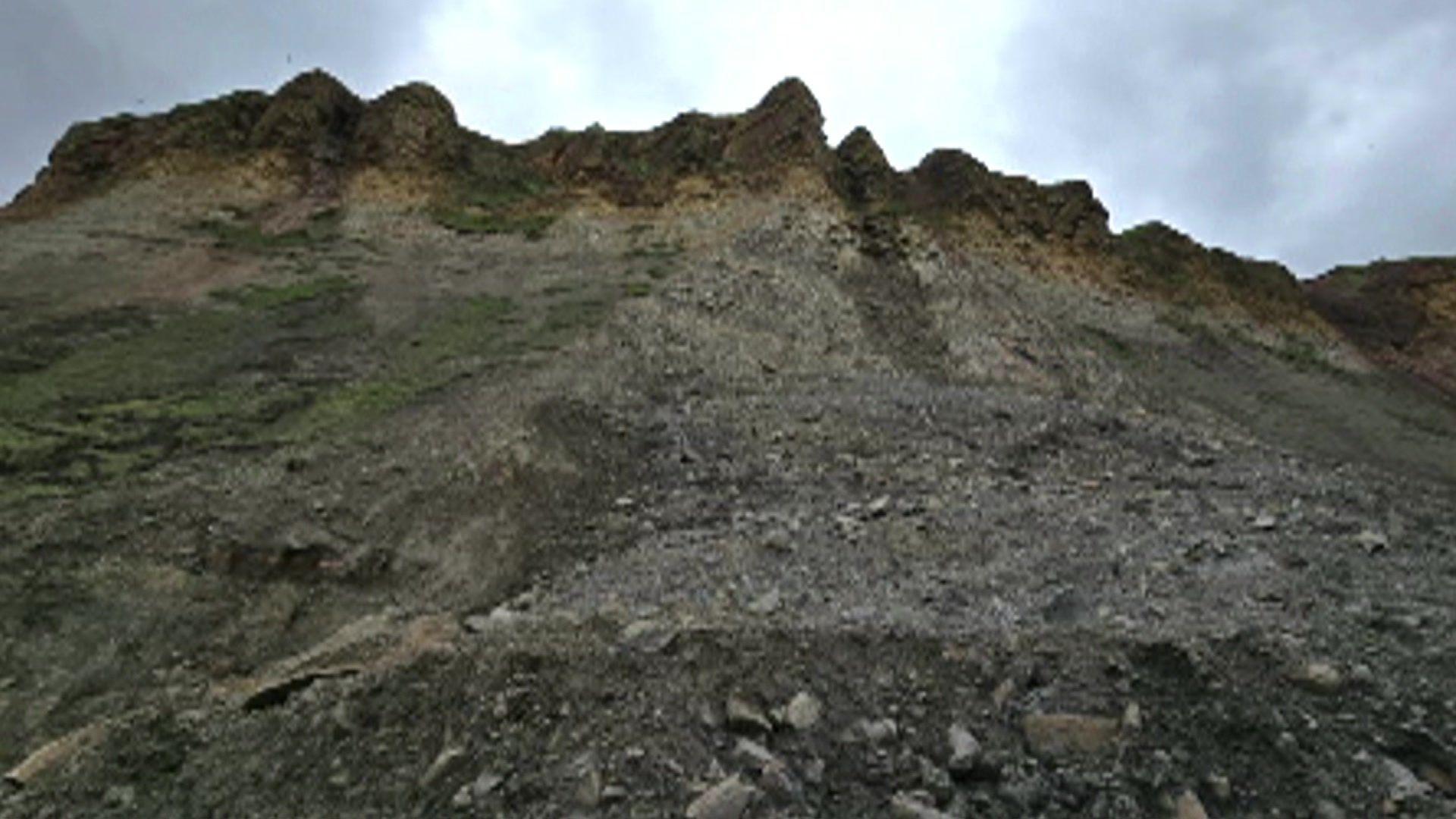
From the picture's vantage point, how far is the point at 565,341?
73.6 ft

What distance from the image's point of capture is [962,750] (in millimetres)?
6812

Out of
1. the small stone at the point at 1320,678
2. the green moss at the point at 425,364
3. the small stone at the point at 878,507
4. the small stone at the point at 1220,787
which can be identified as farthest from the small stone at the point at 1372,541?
the green moss at the point at 425,364

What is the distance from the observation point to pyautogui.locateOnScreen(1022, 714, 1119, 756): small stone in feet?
22.4

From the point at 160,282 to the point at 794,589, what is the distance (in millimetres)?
22567

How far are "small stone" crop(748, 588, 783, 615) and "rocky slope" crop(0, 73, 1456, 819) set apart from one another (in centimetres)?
7

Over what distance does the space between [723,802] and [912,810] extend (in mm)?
Answer: 1066

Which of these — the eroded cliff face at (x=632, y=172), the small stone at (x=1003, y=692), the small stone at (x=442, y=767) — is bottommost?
the small stone at (x=442, y=767)

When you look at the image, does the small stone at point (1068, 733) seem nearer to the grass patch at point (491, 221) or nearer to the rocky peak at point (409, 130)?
the grass patch at point (491, 221)

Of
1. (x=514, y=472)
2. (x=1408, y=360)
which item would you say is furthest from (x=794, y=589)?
(x=1408, y=360)

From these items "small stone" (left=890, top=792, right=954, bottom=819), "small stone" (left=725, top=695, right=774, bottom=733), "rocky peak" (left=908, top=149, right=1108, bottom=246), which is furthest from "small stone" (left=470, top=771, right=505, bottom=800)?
"rocky peak" (left=908, top=149, right=1108, bottom=246)

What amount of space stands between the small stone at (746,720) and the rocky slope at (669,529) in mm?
24

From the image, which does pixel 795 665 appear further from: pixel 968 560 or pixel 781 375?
pixel 781 375

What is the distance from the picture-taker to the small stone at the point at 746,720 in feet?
23.0

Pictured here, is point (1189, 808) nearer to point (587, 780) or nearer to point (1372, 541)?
point (587, 780)
